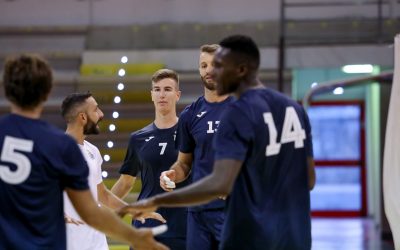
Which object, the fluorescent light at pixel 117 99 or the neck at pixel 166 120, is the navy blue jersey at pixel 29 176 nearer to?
the neck at pixel 166 120

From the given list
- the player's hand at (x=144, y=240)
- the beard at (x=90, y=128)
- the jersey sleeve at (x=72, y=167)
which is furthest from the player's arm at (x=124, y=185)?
the jersey sleeve at (x=72, y=167)

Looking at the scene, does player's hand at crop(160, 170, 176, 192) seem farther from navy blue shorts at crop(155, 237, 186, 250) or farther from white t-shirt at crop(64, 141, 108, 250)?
navy blue shorts at crop(155, 237, 186, 250)

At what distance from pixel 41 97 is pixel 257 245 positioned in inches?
45.4

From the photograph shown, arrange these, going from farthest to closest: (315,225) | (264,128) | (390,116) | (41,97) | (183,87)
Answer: (315,225)
(183,87)
(390,116)
(264,128)
(41,97)

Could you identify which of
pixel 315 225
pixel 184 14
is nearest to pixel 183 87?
pixel 184 14

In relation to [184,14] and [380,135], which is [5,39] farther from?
[380,135]

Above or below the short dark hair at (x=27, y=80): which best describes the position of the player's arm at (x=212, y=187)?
below

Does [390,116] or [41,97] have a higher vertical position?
[41,97]

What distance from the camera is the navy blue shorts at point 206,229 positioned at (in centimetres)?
536

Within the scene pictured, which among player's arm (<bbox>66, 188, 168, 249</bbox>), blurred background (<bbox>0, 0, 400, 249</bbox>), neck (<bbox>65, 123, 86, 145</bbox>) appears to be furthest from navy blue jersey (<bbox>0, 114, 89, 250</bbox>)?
blurred background (<bbox>0, 0, 400, 249</bbox>)

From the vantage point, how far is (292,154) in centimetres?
386

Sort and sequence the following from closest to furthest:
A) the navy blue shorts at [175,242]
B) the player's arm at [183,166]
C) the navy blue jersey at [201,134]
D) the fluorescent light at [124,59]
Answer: the navy blue jersey at [201,134] < the player's arm at [183,166] < the navy blue shorts at [175,242] < the fluorescent light at [124,59]

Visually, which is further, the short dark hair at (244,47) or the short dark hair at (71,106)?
the short dark hair at (71,106)

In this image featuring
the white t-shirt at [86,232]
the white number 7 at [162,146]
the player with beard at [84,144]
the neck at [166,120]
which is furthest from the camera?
the neck at [166,120]
